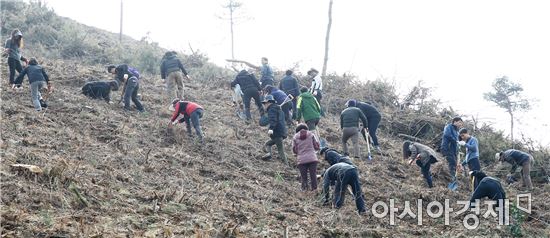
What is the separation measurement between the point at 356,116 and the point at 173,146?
4177mm

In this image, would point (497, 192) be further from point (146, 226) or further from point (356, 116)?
point (146, 226)

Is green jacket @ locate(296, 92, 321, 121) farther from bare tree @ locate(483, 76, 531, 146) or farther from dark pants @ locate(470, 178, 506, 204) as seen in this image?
bare tree @ locate(483, 76, 531, 146)

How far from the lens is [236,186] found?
9508 millimetres

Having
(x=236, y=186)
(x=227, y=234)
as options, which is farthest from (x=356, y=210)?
(x=227, y=234)

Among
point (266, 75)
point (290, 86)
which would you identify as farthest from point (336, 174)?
point (266, 75)

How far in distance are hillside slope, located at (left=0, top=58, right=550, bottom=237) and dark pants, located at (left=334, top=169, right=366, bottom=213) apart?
201mm

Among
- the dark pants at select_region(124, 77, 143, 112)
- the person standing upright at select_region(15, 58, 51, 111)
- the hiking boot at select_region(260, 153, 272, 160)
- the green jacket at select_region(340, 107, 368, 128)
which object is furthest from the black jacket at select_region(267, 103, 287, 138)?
the person standing upright at select_region(15, 58, 51, 111)

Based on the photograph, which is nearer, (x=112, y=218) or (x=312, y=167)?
(x=112, y=218)

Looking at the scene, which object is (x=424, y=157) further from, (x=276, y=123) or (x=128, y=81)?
(x=128, y=81)

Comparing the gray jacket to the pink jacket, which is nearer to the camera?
the pink jacket

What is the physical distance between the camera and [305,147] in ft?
31.8

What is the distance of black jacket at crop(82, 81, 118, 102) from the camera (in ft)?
44.2

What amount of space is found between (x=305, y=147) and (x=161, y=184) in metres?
2.76

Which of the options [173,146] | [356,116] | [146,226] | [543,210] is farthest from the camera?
[356,116]
